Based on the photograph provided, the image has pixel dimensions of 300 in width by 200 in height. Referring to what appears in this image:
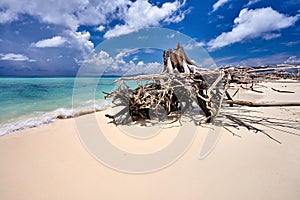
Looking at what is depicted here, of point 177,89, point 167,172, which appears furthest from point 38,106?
point 167,172

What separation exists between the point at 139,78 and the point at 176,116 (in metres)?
1.89

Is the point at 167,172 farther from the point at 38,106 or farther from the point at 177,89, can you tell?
the point at 38,106

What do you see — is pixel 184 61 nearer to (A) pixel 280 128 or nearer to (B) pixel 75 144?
(A) pixel 280 128

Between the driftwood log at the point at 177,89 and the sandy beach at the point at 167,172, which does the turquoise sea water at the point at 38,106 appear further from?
the sandy beach at the point at 167,172

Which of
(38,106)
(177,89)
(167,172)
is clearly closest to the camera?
(167,172)

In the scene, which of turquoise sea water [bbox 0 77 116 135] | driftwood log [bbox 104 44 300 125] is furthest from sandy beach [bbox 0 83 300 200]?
turquoise sea water [bbox 0 77 116 135]

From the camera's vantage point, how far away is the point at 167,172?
257 centimetres

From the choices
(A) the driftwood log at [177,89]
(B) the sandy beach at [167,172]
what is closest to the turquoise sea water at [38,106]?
(A) the driftwood log at [177,89]

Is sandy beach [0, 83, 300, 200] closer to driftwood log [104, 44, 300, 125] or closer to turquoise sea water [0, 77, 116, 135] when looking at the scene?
driftwood log [104, 44, 300, 125]

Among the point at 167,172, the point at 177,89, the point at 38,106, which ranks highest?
the point at 177,89

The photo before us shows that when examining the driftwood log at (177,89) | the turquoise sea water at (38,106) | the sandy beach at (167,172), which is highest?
the driftwood log at (177,89)

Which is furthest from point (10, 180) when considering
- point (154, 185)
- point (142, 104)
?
point (142, 104)

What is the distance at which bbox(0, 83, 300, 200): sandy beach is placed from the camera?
7.09ft

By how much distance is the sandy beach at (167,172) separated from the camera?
2.16 meters
